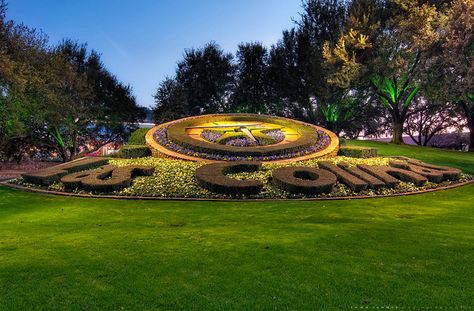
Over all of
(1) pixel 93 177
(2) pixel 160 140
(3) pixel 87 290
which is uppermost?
(2) pixel 160 140

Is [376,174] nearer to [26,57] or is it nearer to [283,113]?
[26,57]

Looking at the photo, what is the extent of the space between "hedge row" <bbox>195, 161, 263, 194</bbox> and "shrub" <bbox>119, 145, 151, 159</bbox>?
480 cm

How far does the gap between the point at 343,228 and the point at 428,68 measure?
77.3 ft

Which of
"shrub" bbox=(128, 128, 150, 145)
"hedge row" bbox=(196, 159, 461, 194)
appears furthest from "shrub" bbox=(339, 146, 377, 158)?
"shrub" bbox=(128, 128, 150, 145)

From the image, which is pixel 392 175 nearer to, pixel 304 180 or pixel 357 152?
pixel 357 152

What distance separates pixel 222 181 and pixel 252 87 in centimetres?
3213

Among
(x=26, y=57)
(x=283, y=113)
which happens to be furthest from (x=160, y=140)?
(x=283, y=113)

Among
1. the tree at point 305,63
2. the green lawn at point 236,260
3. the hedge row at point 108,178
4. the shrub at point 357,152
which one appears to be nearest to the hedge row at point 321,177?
the shrub at point 357,152

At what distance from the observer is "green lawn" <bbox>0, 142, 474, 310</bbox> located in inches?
167

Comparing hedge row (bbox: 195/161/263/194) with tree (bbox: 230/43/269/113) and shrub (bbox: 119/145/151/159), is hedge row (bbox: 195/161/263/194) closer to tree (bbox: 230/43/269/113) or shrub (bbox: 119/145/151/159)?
shrub (bbox: 119/145/151/159)

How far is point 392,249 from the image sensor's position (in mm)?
6023

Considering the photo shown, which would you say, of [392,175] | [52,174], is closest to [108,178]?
[52,174]

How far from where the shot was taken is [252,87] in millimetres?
43281

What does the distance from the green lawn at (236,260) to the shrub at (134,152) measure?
7939 mm
